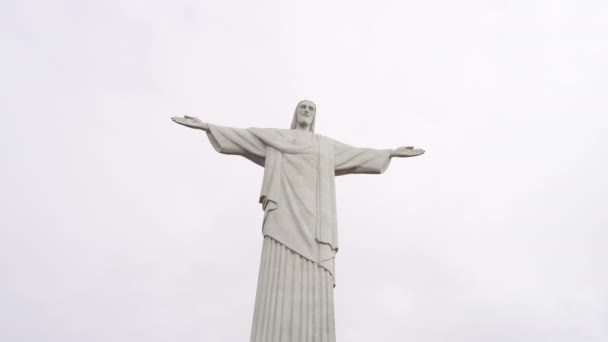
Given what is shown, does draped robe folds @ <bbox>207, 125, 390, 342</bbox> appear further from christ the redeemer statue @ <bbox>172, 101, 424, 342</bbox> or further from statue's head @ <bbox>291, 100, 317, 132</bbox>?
statue's head @ <bbox>291, 100, 317, 132</bbox>

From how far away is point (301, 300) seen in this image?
11.4 m

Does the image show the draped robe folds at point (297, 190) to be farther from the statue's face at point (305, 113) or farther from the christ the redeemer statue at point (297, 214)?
the statue's face at point (305, 113)

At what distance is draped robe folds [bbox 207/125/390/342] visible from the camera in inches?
456

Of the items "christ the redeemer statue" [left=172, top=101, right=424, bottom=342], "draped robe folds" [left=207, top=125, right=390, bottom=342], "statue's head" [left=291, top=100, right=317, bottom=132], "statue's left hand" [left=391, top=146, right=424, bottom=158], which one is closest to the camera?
"christ the redeemer statue" [left=172, top=101, right=424, bottom=342]

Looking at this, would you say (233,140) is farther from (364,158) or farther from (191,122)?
(364,158)

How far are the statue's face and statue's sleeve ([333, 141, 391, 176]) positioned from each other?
80 centimetres

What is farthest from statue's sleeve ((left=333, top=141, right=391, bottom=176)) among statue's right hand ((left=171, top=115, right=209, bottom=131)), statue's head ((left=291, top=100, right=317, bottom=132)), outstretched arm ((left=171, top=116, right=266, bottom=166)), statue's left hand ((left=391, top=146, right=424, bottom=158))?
statue's right hand ((left=171, top=115, right=209, bottom=131))

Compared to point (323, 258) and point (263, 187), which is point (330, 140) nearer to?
point (263, 187)

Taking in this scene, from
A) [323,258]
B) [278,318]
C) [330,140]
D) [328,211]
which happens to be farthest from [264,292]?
[330,140]

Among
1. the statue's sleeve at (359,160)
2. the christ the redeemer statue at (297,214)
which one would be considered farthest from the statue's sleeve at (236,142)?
the statue's sleeve at (359,160)

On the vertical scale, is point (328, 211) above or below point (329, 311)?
above

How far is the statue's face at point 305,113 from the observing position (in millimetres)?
14250

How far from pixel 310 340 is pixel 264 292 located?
1.22m

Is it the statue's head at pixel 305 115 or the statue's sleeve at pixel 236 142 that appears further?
the statue's head at pixel 305 115
